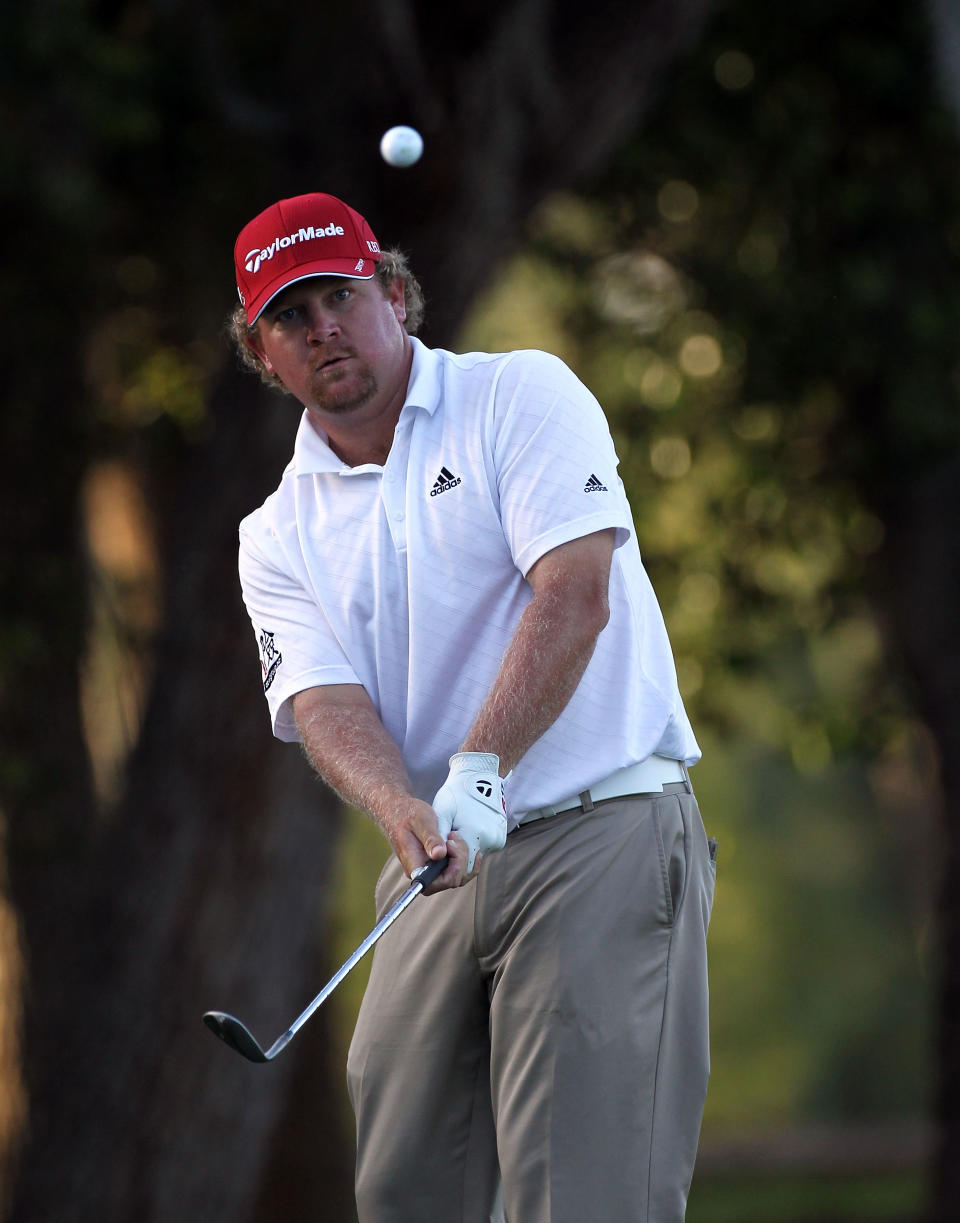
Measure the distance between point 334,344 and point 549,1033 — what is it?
52.5 inches

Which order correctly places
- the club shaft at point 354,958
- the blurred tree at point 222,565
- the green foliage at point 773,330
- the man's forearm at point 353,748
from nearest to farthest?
the club shaft at point 354,958
the man's forearm at point 353,748
the blurred tree at point 222,565
the green foliage at point 773,330

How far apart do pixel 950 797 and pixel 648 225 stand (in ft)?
12.0

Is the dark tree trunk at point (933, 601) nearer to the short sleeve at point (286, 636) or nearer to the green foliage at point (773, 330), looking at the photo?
the green foliage at point (773, 330)

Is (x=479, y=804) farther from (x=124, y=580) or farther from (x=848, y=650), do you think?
(x=848, y=650)

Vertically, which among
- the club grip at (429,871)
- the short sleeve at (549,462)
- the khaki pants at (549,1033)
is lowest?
the khaki pants at (549,1033)

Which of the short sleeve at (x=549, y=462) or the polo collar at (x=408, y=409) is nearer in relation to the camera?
the short sleeve at (x=549, y=462)

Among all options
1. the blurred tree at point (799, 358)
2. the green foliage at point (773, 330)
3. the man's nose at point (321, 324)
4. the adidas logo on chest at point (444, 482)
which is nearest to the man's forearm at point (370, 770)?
the adidas logo on chest at point (444, 482)

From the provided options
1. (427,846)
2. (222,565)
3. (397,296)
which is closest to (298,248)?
Answer: (397,296)

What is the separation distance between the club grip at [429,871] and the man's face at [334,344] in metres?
0.93

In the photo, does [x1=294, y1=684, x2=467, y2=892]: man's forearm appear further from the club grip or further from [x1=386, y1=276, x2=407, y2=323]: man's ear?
[x1=386, y1=276, x2=407, y2=323]: man's ear

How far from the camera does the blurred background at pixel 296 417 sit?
22.6 ft

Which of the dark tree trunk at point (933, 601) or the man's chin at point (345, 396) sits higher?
the man's chin at point (345, 396)

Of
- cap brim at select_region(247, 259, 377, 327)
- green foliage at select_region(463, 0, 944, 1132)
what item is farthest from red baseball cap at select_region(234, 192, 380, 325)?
green foliage at select_region(463, 0, 944, 1132)

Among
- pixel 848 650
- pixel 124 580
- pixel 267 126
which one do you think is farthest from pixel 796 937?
pixel 267 126
